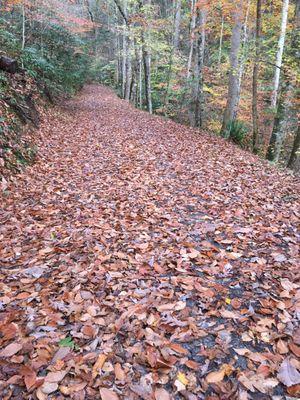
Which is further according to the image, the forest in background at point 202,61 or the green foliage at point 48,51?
the green foliage at point 48,51

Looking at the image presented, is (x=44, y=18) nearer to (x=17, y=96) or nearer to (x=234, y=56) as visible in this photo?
(x=17, y=96)

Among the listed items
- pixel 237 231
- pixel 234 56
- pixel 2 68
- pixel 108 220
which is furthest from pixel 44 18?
pixel 237 231

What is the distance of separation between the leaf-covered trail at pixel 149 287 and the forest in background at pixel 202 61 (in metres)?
3.21

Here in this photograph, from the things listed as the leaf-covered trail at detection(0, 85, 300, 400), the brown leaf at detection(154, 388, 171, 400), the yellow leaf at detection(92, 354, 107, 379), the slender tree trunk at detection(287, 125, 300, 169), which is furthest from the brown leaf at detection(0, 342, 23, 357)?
the slender tree trunk at detection(287, 125, 300, 169)

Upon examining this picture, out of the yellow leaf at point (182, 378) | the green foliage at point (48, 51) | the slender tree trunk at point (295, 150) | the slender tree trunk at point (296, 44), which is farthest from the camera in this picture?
the green foliage at point (48, 51)

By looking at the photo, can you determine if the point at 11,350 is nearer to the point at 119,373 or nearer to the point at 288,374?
the point at 119,373

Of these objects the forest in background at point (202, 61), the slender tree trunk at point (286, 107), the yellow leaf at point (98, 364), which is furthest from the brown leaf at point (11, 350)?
the slender tree trunk at point (286, 107)

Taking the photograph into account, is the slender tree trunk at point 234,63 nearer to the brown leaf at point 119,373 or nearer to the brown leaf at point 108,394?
the brown leaf at point 119,373

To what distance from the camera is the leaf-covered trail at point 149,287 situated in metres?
2.42

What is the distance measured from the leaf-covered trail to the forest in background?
3.21 m

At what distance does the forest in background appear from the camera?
11.2m

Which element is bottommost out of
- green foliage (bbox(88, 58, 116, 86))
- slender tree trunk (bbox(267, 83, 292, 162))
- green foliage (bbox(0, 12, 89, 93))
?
green foliage (bbox(88, 58, 116, 86))

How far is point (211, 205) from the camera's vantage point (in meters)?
5.57

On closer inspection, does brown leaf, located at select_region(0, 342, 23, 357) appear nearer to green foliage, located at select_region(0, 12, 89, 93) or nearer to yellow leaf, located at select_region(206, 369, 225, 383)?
yellow leaf, located at select_region(206, 369, 225, 383)
